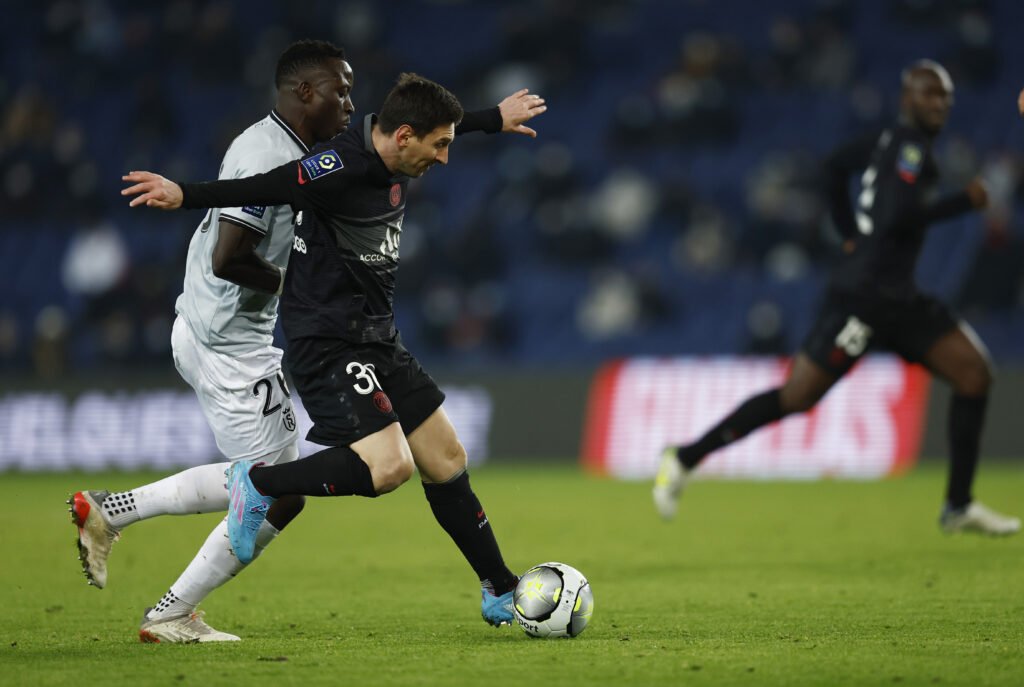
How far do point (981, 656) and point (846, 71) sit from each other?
1389cm

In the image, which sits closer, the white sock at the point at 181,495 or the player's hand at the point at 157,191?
the player's hand at the point at 157,191

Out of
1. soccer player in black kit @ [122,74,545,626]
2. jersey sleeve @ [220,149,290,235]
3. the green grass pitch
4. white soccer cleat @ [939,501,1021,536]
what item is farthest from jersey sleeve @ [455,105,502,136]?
white soccer cleat @ [939,501,1021,536]

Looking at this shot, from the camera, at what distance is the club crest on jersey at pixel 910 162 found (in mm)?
8109

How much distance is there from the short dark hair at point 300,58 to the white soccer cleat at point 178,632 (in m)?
2.00

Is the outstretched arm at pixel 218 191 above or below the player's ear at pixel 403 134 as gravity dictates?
below

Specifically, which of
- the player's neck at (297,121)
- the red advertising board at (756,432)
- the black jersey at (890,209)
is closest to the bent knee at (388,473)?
the player's neck at (297,121)

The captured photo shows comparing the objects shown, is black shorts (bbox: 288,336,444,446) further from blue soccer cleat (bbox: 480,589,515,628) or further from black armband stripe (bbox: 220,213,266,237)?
blue soccer cleat (bbox: 480,589,515,628)

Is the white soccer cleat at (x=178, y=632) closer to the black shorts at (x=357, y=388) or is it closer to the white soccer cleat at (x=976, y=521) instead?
the black shorts at (x=357, y=388)

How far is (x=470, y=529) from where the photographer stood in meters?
5.36

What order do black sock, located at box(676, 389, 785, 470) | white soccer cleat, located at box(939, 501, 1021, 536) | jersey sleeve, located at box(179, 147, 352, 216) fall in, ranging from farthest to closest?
black sock, located at box(676, 389, 785, 470) < white soccer cleat, located at box(939, 501, 1021, 536) < jersey sleeve, located at box(179, 147, 352, 216)

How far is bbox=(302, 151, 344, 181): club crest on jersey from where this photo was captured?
15.9 feet

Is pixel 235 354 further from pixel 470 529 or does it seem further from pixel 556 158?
pixel 556 158

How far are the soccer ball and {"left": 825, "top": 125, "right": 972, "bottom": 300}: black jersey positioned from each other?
3.72m

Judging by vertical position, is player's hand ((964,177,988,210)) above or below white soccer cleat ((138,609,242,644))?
above
